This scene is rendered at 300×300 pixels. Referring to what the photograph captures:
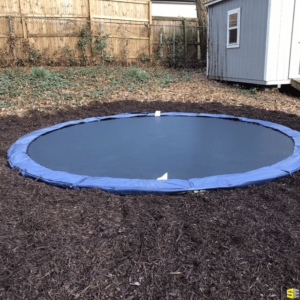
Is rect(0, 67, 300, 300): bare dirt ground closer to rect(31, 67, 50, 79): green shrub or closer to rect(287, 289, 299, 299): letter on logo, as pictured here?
rect(287, 289, 299, 299): letter on logo

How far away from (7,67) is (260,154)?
603 cm

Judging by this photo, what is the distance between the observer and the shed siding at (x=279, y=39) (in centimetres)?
493

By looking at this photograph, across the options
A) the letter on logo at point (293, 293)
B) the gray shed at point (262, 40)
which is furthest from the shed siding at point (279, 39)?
the letter on logo at point (293, 293)

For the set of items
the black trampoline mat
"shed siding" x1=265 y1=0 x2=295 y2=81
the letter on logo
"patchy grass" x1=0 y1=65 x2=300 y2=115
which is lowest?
the letter on logo

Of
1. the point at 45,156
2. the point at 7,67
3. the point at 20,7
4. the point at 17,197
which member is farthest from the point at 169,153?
the point at 20,7

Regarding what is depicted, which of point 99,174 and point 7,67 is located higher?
A: point 7,67

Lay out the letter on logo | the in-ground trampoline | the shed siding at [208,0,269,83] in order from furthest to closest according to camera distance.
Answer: the shed siding at [208,0,269,83] < the in-ground trampoline < the letter on logo

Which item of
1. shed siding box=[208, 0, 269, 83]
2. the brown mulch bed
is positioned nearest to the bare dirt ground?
the brown mulch bed

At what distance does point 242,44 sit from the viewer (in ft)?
18.6

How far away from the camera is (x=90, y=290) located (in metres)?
1.10

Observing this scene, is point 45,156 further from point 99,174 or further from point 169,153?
point 169,153

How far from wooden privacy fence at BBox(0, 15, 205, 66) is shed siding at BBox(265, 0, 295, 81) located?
335cm

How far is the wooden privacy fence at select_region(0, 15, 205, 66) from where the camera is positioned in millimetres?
6758

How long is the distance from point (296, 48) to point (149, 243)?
16.4 feet
